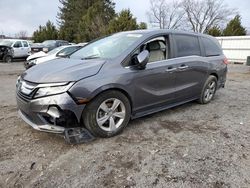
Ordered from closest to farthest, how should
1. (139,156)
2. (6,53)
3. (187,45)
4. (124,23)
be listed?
(139,156)
(187,45)
(6,53)
(124,23)

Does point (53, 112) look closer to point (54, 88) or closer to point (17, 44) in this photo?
point (54, 88)

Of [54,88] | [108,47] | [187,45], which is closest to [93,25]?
[187,45]

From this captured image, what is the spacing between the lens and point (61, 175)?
240cm

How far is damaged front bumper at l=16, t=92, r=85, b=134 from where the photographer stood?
2748 mm

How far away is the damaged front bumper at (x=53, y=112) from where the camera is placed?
2.75 m

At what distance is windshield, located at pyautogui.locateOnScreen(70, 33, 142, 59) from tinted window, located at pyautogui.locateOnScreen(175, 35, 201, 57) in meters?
0.90

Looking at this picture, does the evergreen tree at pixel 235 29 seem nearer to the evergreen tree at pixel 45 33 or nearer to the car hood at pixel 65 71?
the evergreen tree at pixel 45 33

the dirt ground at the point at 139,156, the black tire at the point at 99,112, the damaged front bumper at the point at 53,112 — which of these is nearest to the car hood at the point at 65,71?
the damaged front bumper at the point at 53,112

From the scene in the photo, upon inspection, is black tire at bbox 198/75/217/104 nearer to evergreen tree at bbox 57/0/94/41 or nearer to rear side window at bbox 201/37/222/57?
rear side window at bbox 201/37/222/57

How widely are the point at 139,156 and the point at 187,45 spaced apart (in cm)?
258

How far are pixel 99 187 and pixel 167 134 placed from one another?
154cm

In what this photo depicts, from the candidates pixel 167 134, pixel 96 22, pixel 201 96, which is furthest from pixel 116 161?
pixel 96 22

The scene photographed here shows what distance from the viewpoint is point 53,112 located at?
2.79 metres

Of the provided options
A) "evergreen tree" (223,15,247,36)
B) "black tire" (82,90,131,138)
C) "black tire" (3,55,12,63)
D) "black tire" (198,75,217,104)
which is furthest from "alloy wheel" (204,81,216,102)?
"evergreen tree" (223,15,247,36)
